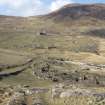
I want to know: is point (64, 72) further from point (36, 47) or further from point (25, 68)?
point (36, 47)

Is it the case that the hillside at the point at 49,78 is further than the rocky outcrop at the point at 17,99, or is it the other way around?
the hillside at the point at 49,78

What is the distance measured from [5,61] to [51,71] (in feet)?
49.8

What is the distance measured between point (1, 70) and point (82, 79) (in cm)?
1980

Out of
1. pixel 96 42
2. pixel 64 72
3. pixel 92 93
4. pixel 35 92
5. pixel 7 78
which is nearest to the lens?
pixel 92 93

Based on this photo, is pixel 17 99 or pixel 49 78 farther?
pixel 49 78

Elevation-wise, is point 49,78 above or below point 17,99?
below

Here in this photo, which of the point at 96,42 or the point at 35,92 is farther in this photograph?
the point at 96,42

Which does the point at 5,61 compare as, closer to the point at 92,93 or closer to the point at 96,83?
the point at 96,83

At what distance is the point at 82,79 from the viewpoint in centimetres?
9069

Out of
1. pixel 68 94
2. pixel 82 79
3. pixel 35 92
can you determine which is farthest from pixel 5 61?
pixel 68 94

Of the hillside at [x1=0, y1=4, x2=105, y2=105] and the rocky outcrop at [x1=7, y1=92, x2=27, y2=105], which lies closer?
the rocky outcrop at [x1=7, y1=92, x2=27, y2=105]

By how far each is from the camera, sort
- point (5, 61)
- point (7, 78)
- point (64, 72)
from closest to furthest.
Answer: point (7, 78) → point (64, 72) → point (5, 61)

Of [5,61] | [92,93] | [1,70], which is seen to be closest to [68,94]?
[92,93]

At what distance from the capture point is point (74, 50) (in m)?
158
